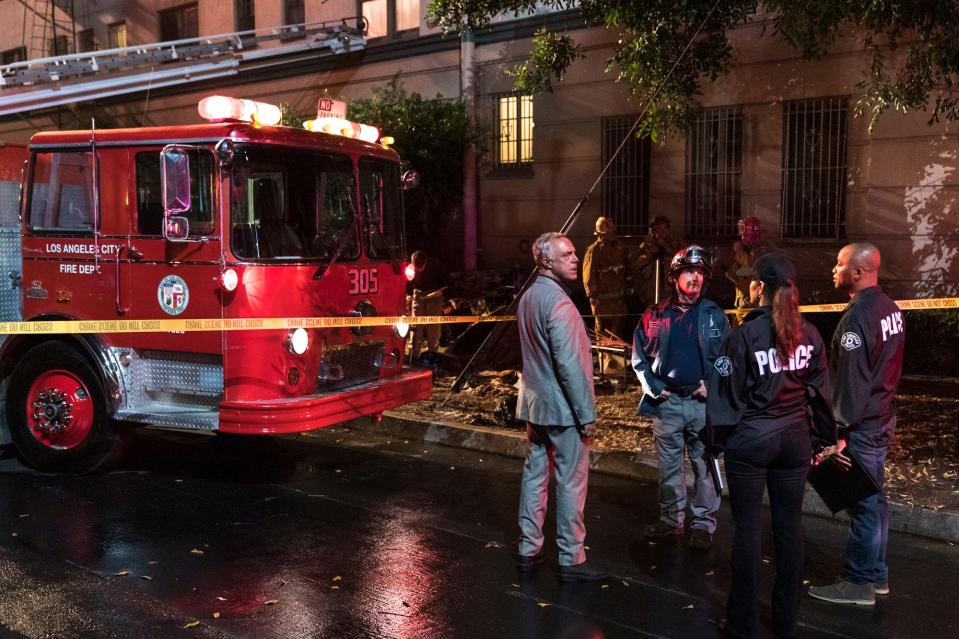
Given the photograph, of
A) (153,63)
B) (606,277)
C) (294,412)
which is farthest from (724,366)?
(153,63)

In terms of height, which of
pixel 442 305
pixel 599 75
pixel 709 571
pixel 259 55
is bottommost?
pixel 709 571

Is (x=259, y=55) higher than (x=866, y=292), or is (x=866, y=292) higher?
(x=259, y=55)

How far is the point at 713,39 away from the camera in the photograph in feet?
34.1

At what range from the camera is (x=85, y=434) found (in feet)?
25.2

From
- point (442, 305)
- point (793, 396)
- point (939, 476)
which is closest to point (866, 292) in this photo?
point (793, 396)

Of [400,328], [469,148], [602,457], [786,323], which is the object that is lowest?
[602,457]

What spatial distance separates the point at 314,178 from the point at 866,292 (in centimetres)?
424

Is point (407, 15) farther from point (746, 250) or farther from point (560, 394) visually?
point (560, 394)

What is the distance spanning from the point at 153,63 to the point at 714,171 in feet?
39.1

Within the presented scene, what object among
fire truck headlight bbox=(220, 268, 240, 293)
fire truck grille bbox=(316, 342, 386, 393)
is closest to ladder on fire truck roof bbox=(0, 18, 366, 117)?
fire truck grille bbox=(316, 342, 386, 393)

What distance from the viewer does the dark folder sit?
4879 mm

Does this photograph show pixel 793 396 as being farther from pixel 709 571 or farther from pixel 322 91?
pixel 322 91

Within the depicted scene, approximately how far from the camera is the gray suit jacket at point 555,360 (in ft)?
17.0

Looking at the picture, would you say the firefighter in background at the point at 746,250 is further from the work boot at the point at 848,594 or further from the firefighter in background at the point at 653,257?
the work boot at the point at 848,594
